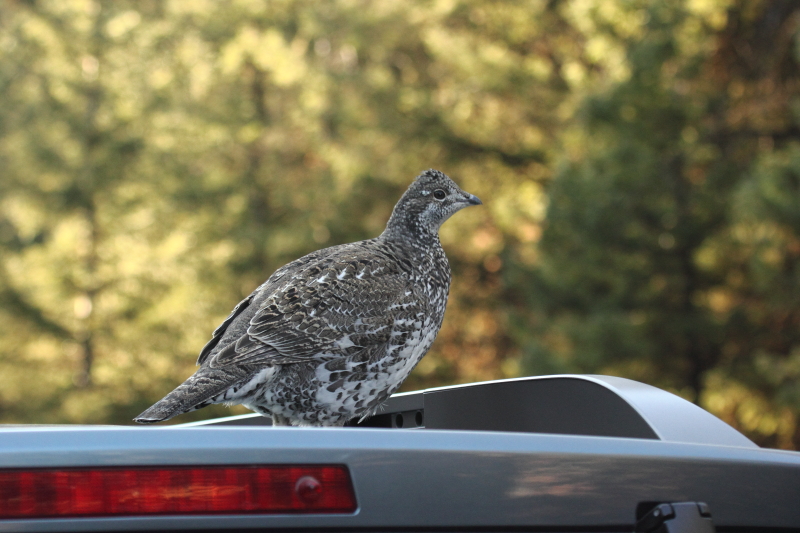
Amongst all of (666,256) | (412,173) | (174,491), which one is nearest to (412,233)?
(174,491)

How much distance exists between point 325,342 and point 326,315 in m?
0.10

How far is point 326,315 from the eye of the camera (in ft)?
10.8

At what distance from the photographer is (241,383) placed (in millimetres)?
3057

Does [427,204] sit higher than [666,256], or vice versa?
[427,204]

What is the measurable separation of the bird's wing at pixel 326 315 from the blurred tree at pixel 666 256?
481 inches

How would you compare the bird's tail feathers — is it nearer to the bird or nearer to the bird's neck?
the bird

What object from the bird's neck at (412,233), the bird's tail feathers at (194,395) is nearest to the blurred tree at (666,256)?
the bird's neck at (412,233)

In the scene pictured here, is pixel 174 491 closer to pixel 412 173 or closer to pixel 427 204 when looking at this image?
pixel 427 204

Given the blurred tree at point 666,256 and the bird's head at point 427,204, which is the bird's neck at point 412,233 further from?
the blurred tree at point 666,256

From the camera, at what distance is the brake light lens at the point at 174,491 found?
52.6 inches

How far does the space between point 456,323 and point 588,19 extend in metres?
8.40

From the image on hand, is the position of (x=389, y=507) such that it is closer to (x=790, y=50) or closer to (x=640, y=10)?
(x=640, y=10)

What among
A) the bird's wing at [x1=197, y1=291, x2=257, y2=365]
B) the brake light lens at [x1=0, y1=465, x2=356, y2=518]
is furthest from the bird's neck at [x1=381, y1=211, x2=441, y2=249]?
the brake light lens at [x1=0, y1=465, x2=356, y2=518]

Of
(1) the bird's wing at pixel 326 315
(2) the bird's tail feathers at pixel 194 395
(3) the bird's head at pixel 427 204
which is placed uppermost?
(3) the bird's head at pixel 427 204
